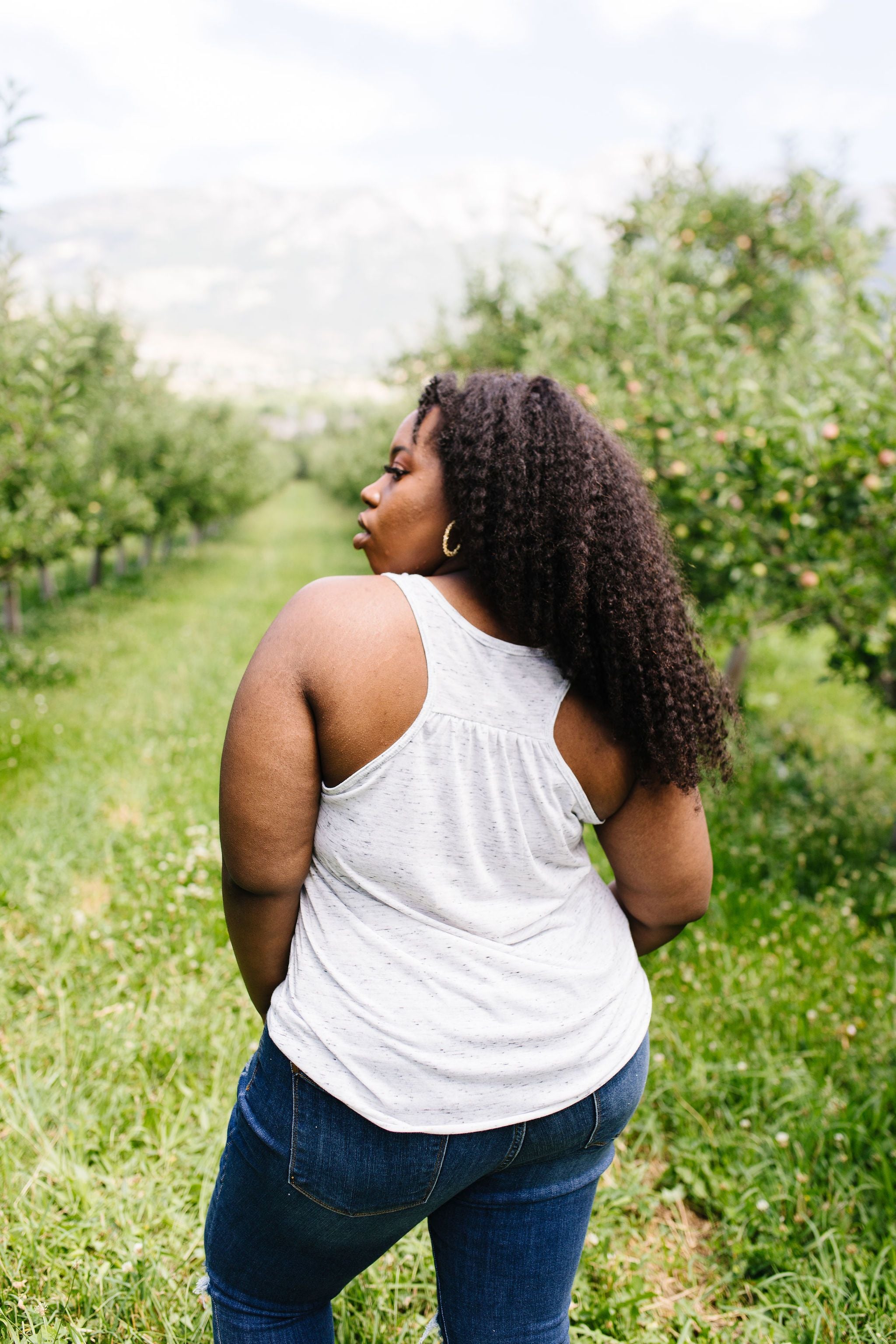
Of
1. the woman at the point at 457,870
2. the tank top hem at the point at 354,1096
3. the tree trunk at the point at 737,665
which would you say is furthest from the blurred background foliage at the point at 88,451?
the tree trunk at the point at 737,665

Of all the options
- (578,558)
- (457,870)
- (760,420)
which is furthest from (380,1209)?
(760,420)

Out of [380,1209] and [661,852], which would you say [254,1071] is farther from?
[661,852]

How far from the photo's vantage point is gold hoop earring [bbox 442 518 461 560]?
1228 millimetres

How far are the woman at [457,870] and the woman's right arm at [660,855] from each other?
0.02 metres

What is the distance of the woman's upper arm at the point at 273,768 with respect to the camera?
3.42 ft

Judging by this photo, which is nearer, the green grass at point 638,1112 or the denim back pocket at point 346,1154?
the denim back pocket at point 346,1154

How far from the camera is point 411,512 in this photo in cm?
127

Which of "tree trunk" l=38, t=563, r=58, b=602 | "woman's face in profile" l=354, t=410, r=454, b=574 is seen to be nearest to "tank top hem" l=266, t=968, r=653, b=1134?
"woman's face in profile" l=354, t=410, r=454, b=574

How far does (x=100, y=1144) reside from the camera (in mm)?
2377

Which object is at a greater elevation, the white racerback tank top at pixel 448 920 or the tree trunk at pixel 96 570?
the white racerback tank top at pixel 448 920

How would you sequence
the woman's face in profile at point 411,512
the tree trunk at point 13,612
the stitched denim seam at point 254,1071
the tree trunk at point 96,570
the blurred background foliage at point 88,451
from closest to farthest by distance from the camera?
1. the stitched denim seam at point 254,1071
2. the woman's face in profile at point 411,512
3. the blurred background foliage at point 88,451
4. the tree trunk at point 13,612
5. the tree trunk at point 96,570

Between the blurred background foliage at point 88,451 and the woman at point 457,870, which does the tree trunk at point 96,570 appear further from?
the woman at point 457,870

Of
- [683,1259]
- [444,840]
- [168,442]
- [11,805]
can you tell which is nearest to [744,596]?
[683,1259]

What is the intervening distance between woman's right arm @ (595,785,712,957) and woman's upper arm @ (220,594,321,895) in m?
0.44
